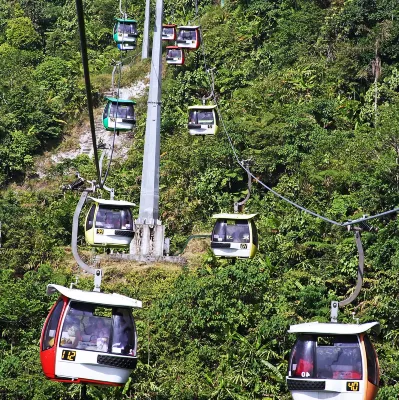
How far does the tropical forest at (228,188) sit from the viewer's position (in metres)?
25.8

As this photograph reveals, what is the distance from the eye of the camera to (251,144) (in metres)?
36.0

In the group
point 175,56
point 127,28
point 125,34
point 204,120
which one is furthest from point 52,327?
point 127,28

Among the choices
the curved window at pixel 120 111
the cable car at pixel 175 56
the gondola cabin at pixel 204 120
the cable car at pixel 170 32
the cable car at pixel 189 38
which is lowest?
the gondola cabin at pixel 204 120

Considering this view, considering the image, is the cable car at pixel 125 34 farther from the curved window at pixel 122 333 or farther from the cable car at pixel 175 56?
the curved window at pixel 122 333

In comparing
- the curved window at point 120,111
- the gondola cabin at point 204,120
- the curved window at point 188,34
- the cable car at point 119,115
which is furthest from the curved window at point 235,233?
the curved window at point 188,34

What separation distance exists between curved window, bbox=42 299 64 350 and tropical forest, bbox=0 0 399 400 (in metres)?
0.89

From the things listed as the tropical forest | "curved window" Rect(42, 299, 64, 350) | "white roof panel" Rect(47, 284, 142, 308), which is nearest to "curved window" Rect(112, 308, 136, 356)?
"white roof panel" Rect(47, 284, 142, 308)

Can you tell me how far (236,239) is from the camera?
2466 centimetres

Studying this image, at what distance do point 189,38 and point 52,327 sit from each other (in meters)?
27.1

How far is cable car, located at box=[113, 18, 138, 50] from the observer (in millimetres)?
45500

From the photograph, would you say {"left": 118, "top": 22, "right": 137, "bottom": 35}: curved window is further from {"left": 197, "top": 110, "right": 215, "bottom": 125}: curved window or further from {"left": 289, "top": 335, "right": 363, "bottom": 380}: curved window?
{"left": 289, "top": 335, "right": 363, "bottom": 380}: curved window

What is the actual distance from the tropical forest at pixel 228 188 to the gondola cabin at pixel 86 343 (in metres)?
0.64

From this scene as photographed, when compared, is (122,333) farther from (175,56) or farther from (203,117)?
(175,56)

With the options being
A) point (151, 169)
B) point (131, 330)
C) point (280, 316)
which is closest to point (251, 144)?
point (151, 169)
